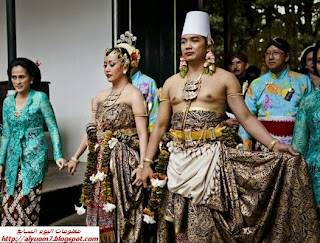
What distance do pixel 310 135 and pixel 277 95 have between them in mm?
1197

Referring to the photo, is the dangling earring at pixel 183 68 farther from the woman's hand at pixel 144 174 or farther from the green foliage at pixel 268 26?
the green foliage at pixel 268 26

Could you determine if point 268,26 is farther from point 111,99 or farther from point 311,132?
point 311,132

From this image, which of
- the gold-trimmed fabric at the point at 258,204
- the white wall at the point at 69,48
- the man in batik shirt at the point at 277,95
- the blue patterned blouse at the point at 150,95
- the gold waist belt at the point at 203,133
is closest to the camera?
the gold-trimmed fabric at the point at 258,204

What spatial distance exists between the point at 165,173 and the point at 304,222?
39.8 inches

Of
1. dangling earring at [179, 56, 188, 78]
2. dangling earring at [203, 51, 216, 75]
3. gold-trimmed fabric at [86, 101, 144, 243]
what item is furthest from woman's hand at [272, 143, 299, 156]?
gold-trimmed fabric at [86, 101, 144, 243]

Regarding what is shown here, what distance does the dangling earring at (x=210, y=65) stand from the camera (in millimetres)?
3305

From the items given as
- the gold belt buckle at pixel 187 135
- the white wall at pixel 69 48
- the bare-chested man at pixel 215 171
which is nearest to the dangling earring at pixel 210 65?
the bare-chested man at pixel 215 171

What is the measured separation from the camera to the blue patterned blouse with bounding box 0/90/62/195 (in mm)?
4188

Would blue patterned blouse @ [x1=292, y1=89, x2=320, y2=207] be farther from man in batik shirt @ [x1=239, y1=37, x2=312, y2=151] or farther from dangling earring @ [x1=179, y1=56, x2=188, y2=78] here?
man in batik shirt @ [x1=239, y1=37, x2=312, y2=151]

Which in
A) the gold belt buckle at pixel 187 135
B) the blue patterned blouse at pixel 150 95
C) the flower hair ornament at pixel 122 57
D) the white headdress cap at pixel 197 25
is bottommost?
the gold belt buckle at pixel 187 135

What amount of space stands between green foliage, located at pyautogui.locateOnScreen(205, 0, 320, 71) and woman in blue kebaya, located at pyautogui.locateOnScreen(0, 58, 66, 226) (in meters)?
7.22

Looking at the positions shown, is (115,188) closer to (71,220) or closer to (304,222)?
(304,222)

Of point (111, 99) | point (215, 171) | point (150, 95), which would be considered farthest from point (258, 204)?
point (150, 95)

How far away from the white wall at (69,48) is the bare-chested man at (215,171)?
3.65m
